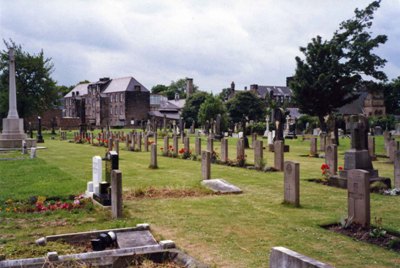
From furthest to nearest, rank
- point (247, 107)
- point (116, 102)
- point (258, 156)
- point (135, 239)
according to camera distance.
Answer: point (116, 102)
point (247, 107)
point (258, 156)
point (135, 239)

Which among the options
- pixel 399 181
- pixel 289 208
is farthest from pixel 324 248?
pixel 399 181

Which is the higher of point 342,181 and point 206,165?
point 206,165

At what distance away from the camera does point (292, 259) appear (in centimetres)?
391

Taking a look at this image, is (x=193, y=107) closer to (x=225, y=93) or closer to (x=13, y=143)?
(x=225, y=93)

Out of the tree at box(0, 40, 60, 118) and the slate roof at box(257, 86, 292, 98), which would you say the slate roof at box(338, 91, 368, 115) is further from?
the tree at box(0, 40, 60, 118)

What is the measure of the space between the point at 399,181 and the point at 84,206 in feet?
29.7

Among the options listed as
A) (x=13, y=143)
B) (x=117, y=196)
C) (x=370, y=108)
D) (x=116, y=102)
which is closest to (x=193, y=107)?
(x=116, y=102)

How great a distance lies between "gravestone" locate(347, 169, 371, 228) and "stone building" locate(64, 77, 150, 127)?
8864cm

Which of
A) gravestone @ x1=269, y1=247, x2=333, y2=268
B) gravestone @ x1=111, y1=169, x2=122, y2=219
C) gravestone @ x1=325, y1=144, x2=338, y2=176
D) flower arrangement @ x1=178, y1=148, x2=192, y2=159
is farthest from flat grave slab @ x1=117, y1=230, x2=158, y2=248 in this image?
flower arrangement @ x1=178, y1=148, x2=192, y2=159

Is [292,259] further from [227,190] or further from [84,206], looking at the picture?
[227,190]

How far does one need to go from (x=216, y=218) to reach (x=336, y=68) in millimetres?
28378

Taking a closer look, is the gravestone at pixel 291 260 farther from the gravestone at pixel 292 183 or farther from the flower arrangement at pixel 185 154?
the flower arrangement at pixel 185 154

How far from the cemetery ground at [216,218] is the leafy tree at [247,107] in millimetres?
61482

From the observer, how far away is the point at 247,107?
77.0 meters
